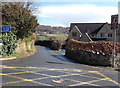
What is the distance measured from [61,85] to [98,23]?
59.1 m

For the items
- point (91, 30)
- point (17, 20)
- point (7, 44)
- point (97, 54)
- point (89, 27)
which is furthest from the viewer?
point (89, 27)

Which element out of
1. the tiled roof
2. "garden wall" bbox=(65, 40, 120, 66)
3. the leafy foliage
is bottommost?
"garden wall" bbox=(65, 40, 120, 66)

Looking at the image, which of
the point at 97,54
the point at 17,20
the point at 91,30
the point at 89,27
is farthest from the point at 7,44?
the point at 89,27

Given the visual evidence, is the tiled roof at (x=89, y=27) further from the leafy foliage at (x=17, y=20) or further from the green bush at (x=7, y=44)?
the green bush at (x=7, y=44)

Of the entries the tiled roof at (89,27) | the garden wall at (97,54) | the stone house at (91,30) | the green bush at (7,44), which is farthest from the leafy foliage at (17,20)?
the tiled roof at (89,27)

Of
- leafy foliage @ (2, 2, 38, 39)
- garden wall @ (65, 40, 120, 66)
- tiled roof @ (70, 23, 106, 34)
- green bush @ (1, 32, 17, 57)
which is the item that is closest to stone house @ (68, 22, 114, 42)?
tiled roof @ (70, 23, 106, 34)

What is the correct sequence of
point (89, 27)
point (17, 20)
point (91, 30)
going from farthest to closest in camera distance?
point (89, 27), point (91, 30), point (17, 20)

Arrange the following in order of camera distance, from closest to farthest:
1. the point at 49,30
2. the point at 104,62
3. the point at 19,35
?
the point at 104,62 → the point at 19,35 → the point at 49,30

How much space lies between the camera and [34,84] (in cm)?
816

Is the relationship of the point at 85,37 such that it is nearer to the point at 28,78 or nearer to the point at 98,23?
the point at 98,23

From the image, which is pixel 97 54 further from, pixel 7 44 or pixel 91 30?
pixel 91 30

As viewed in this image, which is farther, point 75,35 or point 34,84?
point 75,35

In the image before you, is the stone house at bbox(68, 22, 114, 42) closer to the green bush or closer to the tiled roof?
the tiled roof

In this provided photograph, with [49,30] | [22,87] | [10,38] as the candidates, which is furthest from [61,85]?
[49,30]
